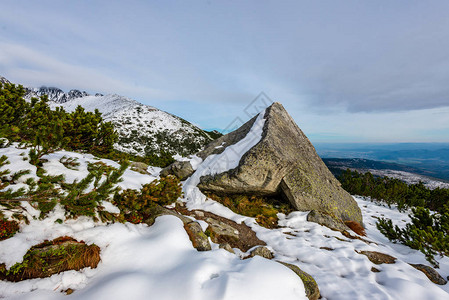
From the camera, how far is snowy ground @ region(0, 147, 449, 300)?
276cm

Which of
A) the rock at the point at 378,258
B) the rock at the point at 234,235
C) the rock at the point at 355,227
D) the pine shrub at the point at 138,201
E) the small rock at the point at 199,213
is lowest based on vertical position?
the rock at the point at 355,227

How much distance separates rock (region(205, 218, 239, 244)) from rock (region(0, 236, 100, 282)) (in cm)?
316

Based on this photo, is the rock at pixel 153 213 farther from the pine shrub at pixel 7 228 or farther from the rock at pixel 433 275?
the rock at pixel 433 275

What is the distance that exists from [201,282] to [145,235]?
1.93m

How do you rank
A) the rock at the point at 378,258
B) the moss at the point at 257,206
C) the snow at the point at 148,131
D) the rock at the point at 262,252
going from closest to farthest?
→ 1. the rock at the point at 262,252
2. the rock at the point at 378,258
3. the moss at the point at 257,206
4. the snow at the point at 148,131

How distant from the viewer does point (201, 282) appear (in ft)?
9.68

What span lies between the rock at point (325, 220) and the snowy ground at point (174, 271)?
8.51ft

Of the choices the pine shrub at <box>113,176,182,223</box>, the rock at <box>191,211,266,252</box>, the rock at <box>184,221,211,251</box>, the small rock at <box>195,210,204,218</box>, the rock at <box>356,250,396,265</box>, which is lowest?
the rock at <box>356,250,396,265</box>

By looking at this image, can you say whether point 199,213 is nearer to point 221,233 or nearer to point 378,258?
point 221,233

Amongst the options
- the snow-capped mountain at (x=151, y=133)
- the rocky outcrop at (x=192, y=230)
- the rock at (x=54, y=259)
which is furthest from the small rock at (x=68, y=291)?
the snow-capped mountain at (x=151, y=133)

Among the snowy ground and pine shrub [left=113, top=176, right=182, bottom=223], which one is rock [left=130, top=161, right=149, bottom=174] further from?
the snowy ground

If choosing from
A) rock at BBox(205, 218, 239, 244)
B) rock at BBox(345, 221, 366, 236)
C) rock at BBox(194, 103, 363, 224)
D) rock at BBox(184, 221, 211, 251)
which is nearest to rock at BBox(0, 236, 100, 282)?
rock at BBox(184, 221, 211, 251)

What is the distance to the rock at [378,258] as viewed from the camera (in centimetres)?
553

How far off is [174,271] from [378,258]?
635 centimetres
